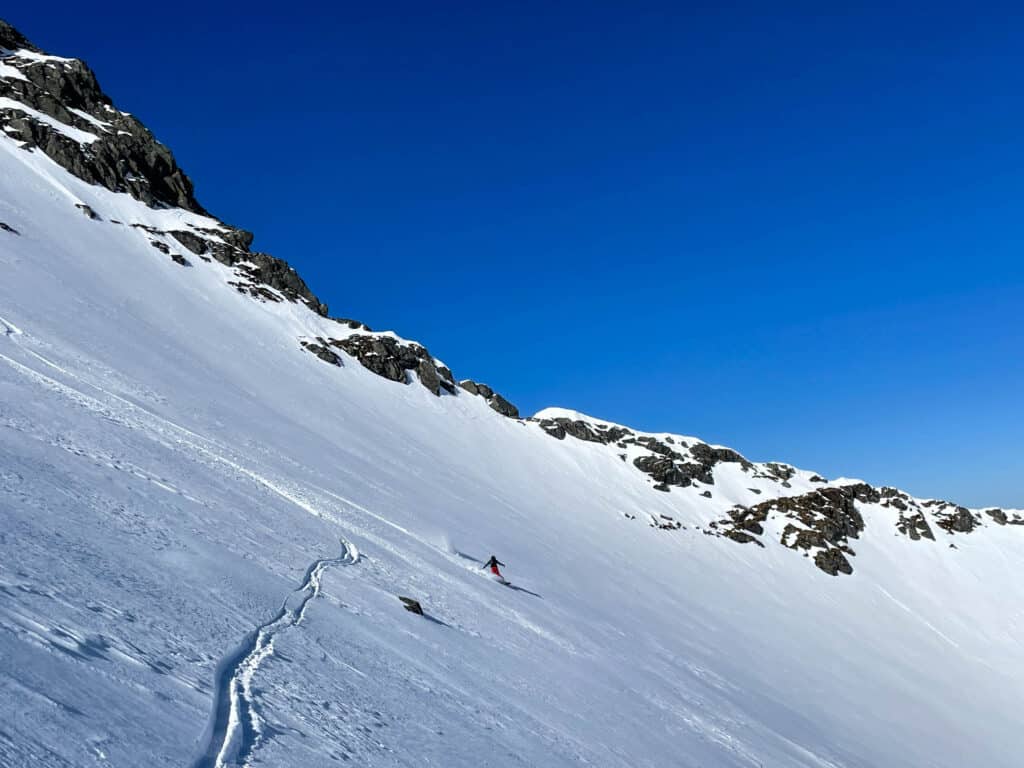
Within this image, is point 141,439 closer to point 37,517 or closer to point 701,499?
point 37,517

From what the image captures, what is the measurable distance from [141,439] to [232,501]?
4609mm

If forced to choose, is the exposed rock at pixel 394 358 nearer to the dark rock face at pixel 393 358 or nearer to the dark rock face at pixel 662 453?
the dark rock face at pixel 393 358

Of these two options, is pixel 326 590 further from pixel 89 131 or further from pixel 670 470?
pixel 89 131

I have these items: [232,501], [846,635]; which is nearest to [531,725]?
[232,501]

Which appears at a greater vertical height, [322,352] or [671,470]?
[671,470]

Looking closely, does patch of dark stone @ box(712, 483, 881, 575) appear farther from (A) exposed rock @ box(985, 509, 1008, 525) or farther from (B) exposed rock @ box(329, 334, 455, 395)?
(B) exposed rock @ box(329, 334, 455, 395)

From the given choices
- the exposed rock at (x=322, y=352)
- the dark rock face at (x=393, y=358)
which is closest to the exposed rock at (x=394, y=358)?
the dark rock face at (x=393, y=358)

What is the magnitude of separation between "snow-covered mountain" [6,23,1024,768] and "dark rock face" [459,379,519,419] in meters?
0.53

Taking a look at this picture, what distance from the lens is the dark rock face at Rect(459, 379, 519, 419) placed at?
93312mm

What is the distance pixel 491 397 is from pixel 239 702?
87169 mm

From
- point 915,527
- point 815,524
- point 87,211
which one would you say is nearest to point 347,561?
point 87,211

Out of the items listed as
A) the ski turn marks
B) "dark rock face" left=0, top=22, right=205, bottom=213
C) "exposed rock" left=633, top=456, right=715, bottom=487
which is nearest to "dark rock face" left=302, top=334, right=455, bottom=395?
"dark rock face" left=0, top=22, right=205, bottom=213

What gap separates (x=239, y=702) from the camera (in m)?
7.79

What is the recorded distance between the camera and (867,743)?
3497 cm
